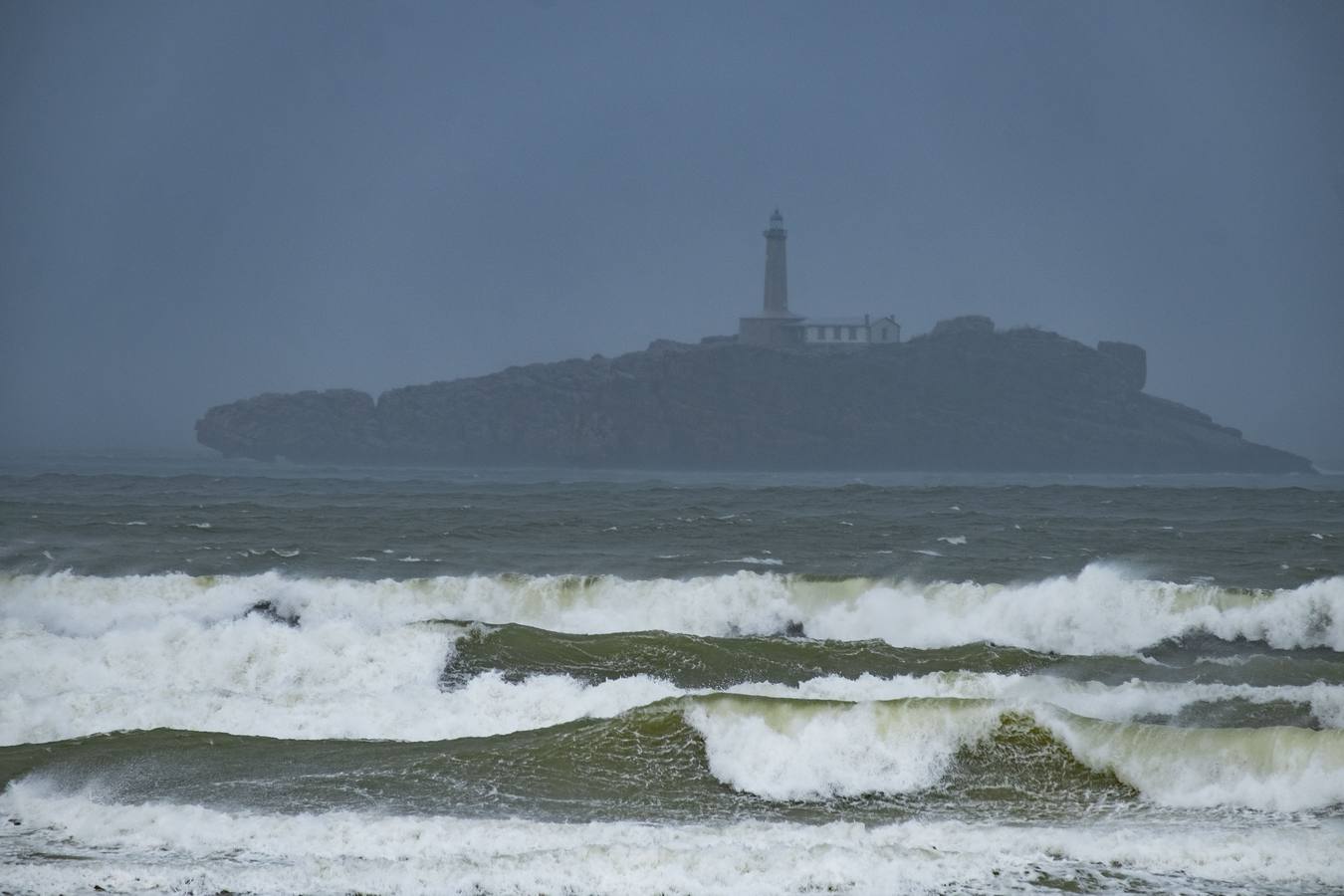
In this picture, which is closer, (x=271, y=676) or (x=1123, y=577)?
(x=271, y=676)

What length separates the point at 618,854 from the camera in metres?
8.91

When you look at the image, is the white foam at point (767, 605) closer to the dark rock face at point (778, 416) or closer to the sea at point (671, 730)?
the sea at point (671, 730)

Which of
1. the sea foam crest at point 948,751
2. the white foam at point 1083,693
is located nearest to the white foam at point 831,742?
the sea foam crest at point 948,751

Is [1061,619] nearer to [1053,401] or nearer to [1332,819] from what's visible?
[1332,819]

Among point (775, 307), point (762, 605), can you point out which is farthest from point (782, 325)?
point (762, 605)

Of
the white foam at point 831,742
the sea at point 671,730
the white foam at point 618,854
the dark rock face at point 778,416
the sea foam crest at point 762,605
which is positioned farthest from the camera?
the dark rock face at point 778,416

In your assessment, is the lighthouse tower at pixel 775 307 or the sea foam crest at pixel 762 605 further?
the lighthouse tower at pixel 775 307

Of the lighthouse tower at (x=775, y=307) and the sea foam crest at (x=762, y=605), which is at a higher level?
the lighthouse tower at (x=775, y=307)

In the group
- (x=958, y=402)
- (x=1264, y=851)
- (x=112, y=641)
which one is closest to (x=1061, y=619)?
(x=1264, y=851)

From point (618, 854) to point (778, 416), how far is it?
127 meters

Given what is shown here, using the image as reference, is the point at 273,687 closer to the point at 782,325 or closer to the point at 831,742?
the point at 831,742

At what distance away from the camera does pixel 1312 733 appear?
37.0 feet

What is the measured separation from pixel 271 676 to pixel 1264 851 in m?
11.2

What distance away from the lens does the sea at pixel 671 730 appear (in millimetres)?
8984
